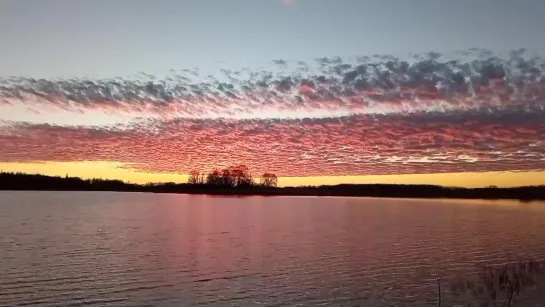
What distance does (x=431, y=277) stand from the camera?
30875 mm

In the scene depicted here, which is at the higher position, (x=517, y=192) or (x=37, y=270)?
(x=517, y=192)

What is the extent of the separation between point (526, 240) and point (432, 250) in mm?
14328

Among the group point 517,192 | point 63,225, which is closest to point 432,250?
point 63,225

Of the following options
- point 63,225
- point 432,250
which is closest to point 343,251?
point 432,250

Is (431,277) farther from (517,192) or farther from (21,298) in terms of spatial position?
(517,192)

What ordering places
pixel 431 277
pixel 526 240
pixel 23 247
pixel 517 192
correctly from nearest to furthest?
pixel 431 277, pixel 23 247, pixel 526 240, pixel 517 192

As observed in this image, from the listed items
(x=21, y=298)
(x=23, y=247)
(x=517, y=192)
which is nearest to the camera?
(x=21, y=298)

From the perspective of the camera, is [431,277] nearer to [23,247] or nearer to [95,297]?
[95,297]

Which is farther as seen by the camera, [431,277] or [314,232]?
[314,232]

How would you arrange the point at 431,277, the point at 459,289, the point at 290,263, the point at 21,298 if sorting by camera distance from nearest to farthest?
the point at 21,298 < the point at 459,289 < the point at 431,277 < the point at 290,263

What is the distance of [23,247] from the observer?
41875 mm

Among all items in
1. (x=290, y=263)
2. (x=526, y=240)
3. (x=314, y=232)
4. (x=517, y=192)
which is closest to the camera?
(x=290, y=263)

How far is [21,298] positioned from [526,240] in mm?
45503

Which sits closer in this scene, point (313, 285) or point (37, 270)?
point (313, 285)
